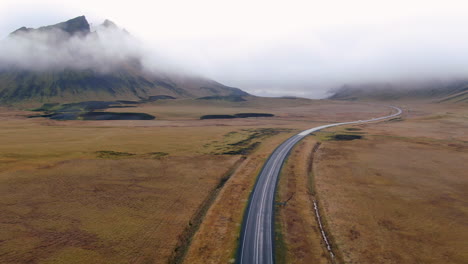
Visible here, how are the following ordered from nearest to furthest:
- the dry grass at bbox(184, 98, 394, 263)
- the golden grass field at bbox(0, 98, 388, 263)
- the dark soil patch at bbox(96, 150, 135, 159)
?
the dry grass at bbox(184, 98, 394, 263), the golden grass field at bbox(0, 98, 388, 263), the dark soil patch at bbox(96, 150, 135, 159)

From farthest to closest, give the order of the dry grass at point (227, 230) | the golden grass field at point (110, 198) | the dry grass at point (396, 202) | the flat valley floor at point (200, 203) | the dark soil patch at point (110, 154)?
the dark soil patch at point (110, 154)
the dry grass at point (396, 202)
the flat valley floor at point (200, 203)
the golden grass field at point (110, 198)
the dry grass at point (227, 230)

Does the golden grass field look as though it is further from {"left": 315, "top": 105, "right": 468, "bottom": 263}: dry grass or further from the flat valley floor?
{"left": 315, "top": 105, "right": 468, "bottom": 263}: dry grass

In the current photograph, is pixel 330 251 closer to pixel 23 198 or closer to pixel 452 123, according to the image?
pixel 23 198

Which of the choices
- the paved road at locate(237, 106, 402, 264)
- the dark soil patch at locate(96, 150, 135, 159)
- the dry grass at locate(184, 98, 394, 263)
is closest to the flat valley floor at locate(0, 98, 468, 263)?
the dry grass at locate(184, 98, 394, 263)

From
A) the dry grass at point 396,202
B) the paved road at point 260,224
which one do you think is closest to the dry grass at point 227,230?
the paved road at point 260,224

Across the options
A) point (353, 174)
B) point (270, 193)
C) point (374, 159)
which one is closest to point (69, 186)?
point (270, 193)

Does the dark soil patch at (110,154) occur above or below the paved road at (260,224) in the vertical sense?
above

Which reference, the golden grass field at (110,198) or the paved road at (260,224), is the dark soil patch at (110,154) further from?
the paved road at (260,224)

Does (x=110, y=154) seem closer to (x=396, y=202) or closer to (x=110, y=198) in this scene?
(x=110, y=198)
